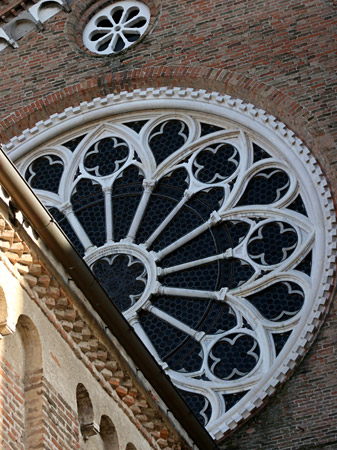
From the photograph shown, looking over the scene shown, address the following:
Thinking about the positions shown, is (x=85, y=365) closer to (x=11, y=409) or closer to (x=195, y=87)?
(x=11, y=409)

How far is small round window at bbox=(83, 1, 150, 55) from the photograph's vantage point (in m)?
21.4

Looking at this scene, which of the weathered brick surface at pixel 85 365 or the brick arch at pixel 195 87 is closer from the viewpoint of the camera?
the weathered brick surface at pixel 85 365

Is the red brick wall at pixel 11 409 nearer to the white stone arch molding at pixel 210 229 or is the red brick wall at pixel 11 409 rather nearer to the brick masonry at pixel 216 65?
the white stone arch molding at pixel 210 229

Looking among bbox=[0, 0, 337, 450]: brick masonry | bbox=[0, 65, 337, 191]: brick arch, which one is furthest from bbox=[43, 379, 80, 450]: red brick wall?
bbox=[0, 65, 337, 191]: brick arch

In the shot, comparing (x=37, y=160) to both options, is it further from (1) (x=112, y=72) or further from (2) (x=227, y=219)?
(2) (x=227, y=219)

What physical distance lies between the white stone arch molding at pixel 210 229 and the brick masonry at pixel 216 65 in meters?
0.20

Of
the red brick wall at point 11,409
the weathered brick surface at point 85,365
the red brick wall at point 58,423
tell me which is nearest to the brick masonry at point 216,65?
the weathered brick surface at point 85,365

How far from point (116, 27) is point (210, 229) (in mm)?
4251

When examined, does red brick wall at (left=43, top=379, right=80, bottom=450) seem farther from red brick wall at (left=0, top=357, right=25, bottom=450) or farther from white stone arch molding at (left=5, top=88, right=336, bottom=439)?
white stone arch molding at (left=5, top=88, right=336, bottom=439)

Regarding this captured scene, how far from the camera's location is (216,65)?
20125 millimetres

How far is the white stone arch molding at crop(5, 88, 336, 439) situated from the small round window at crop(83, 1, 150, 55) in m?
1.09

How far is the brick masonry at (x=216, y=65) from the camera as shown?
19109 millimetres

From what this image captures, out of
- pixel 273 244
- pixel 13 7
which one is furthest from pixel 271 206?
pixel 13 7

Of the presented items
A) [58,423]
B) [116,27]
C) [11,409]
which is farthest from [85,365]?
[116,27]
